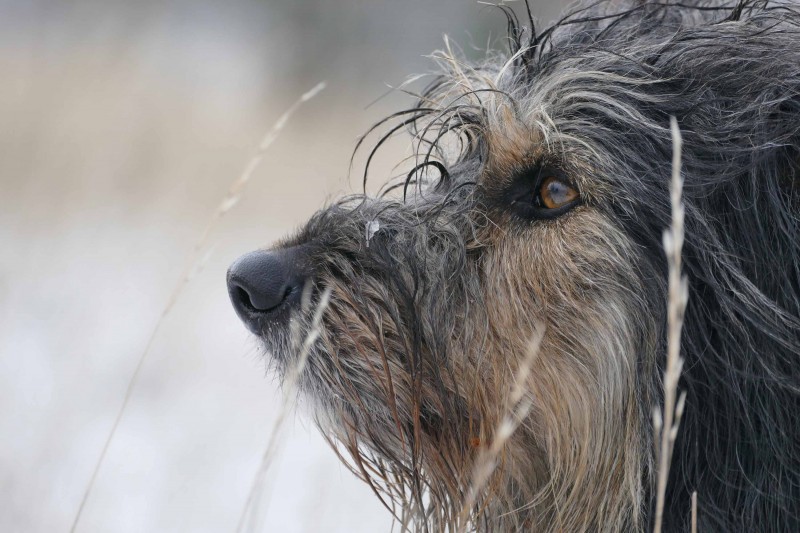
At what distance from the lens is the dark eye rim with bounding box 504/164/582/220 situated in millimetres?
2742

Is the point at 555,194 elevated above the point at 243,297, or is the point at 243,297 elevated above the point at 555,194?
the point at 243,297

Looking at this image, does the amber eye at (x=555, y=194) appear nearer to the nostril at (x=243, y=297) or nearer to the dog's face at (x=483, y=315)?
the dog's face at (x=483, y=315)

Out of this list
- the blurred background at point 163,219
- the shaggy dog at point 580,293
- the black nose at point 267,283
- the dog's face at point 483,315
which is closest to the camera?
the shaggy dog at point 580,293

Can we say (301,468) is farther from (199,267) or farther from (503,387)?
(503,387)

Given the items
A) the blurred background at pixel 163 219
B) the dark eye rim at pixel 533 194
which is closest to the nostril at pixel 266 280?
the blurred background at pixel 163 219

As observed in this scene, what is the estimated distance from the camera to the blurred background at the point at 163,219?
5.89m

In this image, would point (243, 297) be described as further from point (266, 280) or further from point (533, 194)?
point (533, 194)

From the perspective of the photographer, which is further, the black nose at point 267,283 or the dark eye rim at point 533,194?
the black nose at point 267,283

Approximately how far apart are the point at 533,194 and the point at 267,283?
83 cm

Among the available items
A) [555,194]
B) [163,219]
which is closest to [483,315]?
[555,194]

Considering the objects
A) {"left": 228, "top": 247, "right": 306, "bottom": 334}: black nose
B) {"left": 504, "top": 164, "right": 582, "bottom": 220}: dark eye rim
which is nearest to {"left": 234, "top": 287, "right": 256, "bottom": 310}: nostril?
{"left": 228, "top": 247, "right": 306, "bottom": 334}: black nose

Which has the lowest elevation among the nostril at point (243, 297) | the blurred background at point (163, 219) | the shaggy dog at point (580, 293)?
the shaggy dog at point (580, 293)

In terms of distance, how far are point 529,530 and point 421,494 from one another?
35 cm

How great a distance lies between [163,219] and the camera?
10.8 metres
